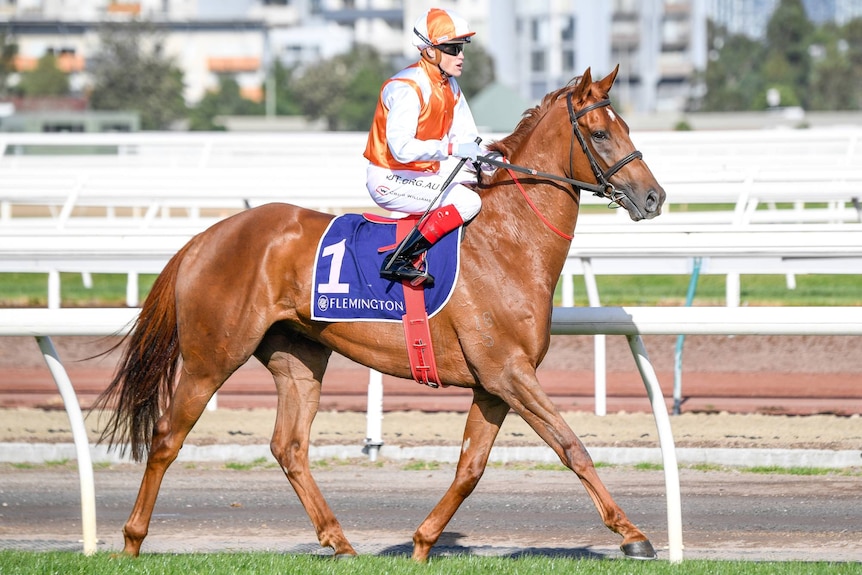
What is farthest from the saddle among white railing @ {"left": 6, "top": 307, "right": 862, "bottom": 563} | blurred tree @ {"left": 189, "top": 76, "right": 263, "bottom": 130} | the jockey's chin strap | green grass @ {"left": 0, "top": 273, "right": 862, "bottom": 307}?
blurred tree @ {"left": 189, "top": 76, "right": 263, "bottom": 130}

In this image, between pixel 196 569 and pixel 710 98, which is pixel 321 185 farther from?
pixel 710 98

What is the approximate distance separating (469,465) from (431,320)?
0.60 m

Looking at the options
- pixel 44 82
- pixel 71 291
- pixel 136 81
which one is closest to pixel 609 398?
pixel 71 291

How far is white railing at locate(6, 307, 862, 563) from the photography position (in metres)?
5.04

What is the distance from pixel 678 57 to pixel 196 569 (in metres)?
101

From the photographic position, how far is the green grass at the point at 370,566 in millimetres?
4660

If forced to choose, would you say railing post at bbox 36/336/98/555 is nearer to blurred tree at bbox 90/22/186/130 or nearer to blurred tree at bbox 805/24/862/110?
blurred tree at bbox 90/22/186/130

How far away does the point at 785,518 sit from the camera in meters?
6.02

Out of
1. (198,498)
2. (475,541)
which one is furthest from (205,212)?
(475,541)

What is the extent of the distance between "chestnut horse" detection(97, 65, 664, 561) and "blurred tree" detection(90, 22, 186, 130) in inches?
2096

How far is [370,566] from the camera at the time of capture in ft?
15.7

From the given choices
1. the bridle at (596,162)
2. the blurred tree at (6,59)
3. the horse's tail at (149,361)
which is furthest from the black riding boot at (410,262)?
the blurred tree at (6,59)

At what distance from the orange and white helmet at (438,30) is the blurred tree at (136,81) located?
53.5m

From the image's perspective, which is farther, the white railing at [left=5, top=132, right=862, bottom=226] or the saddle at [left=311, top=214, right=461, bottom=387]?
the white railing at [left=5, top=132, right=862, bottom=226]
